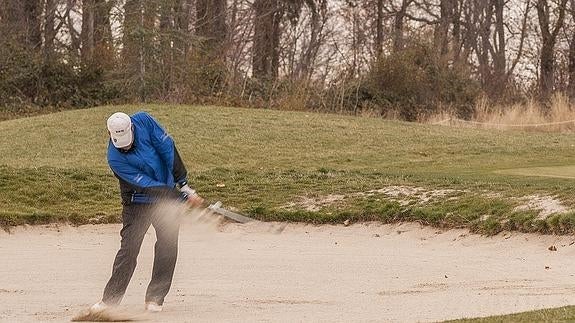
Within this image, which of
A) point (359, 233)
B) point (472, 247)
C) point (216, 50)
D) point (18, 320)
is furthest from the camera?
point (216, 50)

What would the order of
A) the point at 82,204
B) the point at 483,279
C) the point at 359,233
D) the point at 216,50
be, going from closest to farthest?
the point at 483,279 → the point at 359,233 → the point at 82,204 → the point at 216,50

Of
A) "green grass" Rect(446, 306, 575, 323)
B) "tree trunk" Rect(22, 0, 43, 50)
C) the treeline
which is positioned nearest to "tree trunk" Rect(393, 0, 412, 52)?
the treeline

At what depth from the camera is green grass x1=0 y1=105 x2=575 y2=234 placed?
16781 mm

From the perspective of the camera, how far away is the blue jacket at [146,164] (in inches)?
378

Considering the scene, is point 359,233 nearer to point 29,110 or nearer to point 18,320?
point 18,320

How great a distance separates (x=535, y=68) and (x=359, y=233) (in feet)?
151

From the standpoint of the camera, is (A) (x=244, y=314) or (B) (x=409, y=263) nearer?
(A) (x=244, y=314)

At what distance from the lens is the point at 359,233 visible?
16.4 m

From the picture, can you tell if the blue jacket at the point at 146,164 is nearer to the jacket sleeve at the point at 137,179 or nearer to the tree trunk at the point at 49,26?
the jacket sleeve at the point at 137,179

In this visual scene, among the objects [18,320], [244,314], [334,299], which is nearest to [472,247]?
[334,299]

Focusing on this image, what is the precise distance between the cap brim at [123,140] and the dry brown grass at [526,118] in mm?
28022

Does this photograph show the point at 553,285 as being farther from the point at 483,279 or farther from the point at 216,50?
the point at 216,50

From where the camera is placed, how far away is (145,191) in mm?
9695

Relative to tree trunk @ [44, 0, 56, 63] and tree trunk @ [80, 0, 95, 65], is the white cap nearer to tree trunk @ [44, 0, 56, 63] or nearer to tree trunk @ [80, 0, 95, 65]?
tree trunk @ [80, 0, 95, 65]
